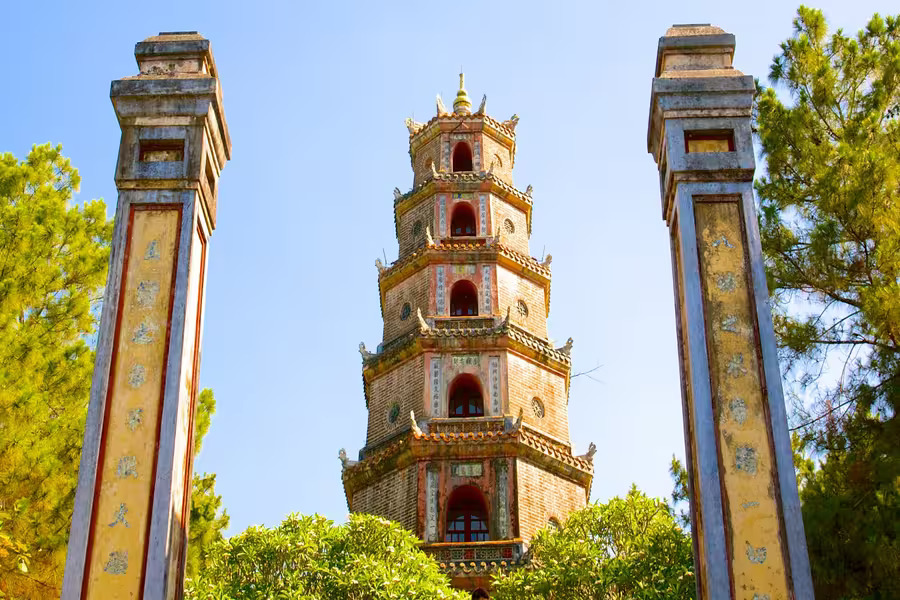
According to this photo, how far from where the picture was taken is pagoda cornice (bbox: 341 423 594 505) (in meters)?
21.9

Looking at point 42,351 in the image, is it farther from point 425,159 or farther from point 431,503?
point 425,159

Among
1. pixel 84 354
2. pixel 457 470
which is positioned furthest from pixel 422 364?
pixel 84 354

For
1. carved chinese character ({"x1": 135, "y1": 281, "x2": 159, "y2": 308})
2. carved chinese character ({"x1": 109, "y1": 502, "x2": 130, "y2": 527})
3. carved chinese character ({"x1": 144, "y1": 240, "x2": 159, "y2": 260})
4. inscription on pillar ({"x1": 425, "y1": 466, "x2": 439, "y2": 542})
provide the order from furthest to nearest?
inscription on pillar ({"x1": 425, "y1": 466, "x2": 439, "y2": 542}) < carved chinese character ({"x1": 144, "y1": 240, "x2": 159, "y2": 260}) < carved chinese character ({"x1": 135, "y1": 281, "x2": 159, "y2": 308}) < carved chinese character ({"x1": 109, "y1": 502, "x2": 130, "y2": 527})

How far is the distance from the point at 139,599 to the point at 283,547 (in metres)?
9.32

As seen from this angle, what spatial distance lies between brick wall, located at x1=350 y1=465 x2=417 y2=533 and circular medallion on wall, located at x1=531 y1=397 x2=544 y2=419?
2.69m

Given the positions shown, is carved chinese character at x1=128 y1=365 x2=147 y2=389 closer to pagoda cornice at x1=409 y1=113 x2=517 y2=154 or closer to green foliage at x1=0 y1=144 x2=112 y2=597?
green foliage at x1=0 y1=144 x2=112 y2=597

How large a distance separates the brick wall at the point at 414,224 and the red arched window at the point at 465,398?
349cm

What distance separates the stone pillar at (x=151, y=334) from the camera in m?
8.02

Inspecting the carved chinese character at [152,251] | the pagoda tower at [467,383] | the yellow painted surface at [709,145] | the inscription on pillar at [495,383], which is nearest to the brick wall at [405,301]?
the pagoda tower at [467,383]

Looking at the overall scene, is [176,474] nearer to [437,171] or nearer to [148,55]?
[148,55]

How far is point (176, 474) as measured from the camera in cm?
831

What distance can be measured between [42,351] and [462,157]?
49.7 ft

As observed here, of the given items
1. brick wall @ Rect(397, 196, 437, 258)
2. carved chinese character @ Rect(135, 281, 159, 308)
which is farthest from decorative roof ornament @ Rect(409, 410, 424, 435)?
carved chinese character @ Rect(135, 281, 159, 308)

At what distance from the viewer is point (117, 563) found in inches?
313
